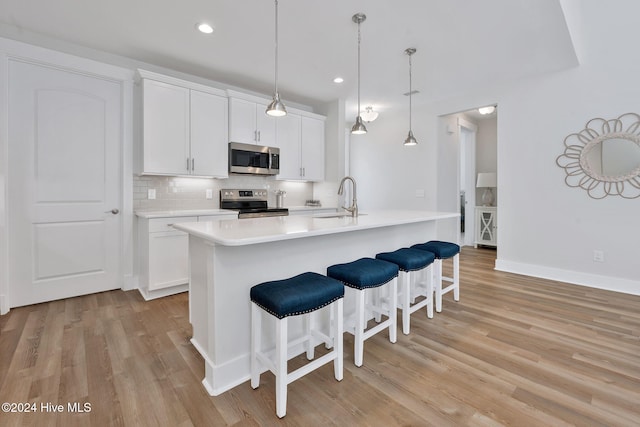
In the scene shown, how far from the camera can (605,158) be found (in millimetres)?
3408

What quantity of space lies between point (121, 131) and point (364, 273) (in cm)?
324

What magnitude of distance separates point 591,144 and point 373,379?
3800 millimetres

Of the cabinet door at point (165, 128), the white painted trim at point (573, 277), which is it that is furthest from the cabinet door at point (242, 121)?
the white painted trim at point (573, 277)

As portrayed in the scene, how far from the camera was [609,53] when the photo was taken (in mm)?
3307

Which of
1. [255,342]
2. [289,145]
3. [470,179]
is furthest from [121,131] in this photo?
[470,179]

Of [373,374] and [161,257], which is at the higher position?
[161,257]

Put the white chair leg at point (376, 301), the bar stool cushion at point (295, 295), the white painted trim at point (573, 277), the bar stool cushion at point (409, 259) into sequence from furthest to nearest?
the white painted trim at point (573, 277) → the white chair leg at point (376, 301) → the bar stool cushion at point (409, 259) → the bar stool cushion at point (295, 295)

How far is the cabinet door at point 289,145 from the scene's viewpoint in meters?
4.48

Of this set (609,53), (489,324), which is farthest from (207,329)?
(609,53)

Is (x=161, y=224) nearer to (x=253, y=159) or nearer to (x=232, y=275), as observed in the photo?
(x=253, y=159)

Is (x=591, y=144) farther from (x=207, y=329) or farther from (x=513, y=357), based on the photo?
(x=207, y=329)

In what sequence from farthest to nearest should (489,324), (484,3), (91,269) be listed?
(91,269), (489,324), (484,3)

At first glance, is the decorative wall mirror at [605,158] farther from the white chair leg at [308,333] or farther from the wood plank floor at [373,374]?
the white chair leg at [308,333]

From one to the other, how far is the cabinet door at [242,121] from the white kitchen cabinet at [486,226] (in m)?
4.67
